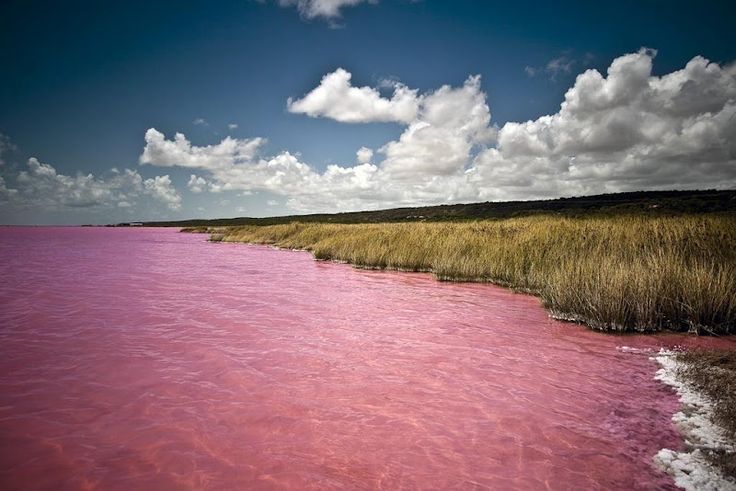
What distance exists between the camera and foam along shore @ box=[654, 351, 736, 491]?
2491mm

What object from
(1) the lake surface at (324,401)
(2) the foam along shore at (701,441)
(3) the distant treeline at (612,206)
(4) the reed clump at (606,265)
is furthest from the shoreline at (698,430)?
(3) the distant treeline at (612,206)

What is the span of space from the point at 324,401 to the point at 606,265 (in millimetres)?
5478

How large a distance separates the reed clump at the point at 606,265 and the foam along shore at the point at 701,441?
6.17ft

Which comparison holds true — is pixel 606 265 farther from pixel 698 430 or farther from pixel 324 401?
pixel 324 401

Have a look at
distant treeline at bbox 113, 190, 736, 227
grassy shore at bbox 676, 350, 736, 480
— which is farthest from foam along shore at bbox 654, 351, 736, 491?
distant treeline at bbox 113, 190, 736, 227

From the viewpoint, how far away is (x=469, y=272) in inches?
435

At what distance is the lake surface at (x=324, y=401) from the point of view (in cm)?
268

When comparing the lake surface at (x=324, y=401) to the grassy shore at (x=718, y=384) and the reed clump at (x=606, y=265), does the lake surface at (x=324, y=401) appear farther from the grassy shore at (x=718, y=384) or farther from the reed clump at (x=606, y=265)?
the reed clump at (x=606, y=265)

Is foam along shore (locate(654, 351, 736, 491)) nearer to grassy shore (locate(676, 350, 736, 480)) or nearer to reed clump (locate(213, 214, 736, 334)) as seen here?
grassy shore (locate(676, 350, 736, 480))

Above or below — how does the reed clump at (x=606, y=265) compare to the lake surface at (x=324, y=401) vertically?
above

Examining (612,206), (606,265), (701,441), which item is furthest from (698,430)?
(612,206)

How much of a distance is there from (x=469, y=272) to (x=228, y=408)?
8.58 metres

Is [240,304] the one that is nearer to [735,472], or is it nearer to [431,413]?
[431,413]

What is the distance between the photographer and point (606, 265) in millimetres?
6699
